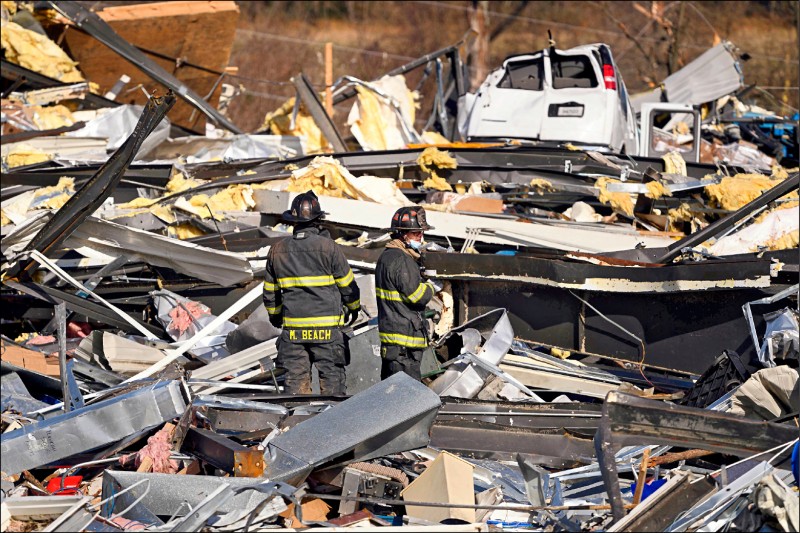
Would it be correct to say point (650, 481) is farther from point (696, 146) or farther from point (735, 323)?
point (696, 146)

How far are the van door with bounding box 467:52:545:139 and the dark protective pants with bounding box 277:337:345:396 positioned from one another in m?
5.26

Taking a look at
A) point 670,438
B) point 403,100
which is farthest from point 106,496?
point 403,100

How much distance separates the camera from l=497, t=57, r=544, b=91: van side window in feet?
35.9

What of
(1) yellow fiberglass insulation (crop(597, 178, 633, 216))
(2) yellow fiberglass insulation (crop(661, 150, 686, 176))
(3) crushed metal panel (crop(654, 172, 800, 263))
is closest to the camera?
(3) crushed metal panel (crop(654, 172, 800, 263))

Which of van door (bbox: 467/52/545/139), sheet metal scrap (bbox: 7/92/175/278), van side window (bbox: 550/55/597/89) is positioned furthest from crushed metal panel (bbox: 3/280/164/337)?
van side window (bbox: 550/55/597/89)

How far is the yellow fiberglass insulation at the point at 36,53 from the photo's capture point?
1126 centimetres

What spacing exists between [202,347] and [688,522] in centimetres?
420

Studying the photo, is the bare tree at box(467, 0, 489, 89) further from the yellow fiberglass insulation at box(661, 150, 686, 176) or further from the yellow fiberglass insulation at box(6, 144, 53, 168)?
the yellow fiberglass insulation at box(6, 144, 53, 168)

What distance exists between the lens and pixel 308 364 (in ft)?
20.4

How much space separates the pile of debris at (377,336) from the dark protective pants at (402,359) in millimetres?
278

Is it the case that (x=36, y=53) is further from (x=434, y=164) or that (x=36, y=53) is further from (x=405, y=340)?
(x=405, y=340)

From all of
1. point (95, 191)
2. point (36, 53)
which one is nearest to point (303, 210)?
point (95, 191)

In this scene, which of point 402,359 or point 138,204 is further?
point 138,204

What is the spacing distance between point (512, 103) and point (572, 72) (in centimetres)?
74
